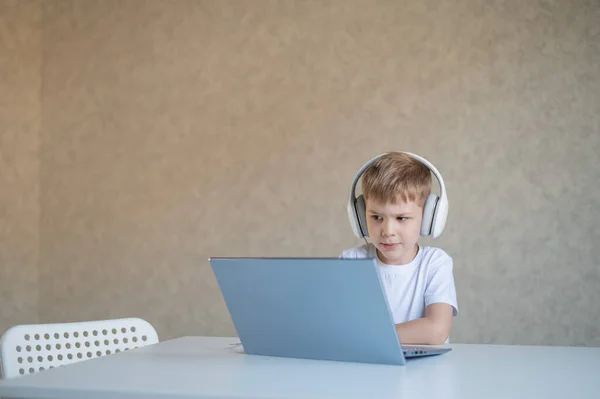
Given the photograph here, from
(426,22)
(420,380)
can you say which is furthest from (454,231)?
(420,380)

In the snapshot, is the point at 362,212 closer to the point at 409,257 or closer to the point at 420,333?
the point at 409,257

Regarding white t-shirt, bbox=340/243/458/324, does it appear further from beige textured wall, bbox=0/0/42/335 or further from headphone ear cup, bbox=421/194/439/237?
beige textured wall, bbox=0/0/42/335

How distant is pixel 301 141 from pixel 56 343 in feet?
7.26

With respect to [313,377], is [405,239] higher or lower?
higher

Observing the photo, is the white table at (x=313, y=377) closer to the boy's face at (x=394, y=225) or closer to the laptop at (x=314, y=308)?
the laptop at (x=314, y=308)

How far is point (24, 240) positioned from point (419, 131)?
2153 millimetres

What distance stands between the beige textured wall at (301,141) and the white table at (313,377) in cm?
202

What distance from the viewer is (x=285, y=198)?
379 centimetres

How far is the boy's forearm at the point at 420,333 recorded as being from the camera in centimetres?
168

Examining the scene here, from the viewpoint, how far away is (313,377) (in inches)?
47.1

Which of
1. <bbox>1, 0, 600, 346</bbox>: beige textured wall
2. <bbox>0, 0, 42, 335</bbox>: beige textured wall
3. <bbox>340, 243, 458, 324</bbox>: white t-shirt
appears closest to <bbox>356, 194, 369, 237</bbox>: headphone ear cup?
<bbox>340, 243, 458, 324</bbox>: white t-shirt

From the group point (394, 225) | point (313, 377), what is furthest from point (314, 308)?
point (394, 225)

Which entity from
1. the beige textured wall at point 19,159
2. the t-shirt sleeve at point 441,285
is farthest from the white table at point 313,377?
the beige textured wall at point 19,159

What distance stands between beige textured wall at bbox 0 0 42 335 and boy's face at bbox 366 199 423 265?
2.72 meters
